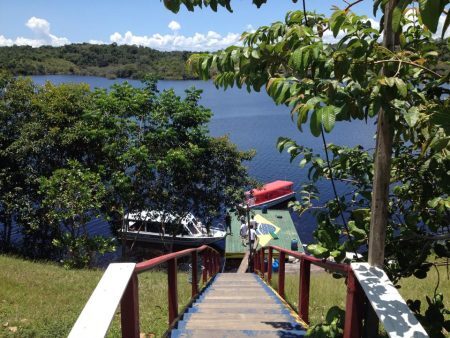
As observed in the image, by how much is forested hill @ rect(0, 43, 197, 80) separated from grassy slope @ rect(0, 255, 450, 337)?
90.7 meters

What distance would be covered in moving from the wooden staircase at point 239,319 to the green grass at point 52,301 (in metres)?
0.61

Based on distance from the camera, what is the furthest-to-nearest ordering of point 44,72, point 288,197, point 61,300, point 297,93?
point 44,72 → point 288,197 → point 61,300 → point 297,93

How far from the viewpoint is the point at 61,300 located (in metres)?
6.56

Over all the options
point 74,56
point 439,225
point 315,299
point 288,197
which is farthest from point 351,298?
point 74,56

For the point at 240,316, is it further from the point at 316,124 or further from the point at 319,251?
the point at 316,124

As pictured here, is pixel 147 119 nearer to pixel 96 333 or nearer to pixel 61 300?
pixel 61 300

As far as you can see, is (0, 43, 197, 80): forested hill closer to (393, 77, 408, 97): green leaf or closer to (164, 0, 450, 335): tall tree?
(164, 0, 450, 335): tall tree

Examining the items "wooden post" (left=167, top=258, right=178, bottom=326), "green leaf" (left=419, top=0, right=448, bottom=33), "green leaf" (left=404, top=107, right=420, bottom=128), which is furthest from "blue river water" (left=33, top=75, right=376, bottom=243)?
"green leaf" (left=419, top=0, right=448, bottom=33)

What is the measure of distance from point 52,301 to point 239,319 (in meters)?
Result: 3.34

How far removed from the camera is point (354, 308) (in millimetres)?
2494

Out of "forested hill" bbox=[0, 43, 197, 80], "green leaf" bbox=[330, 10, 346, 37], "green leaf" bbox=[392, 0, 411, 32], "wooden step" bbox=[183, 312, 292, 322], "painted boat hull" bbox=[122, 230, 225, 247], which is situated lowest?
"painted boat hull" bbox=[122, 230, 225, 247]

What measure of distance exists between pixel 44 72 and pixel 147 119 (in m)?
99.1

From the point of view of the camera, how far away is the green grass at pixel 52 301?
5.00 m

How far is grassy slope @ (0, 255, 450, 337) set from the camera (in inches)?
200
